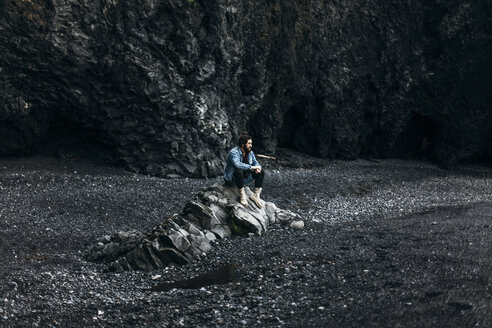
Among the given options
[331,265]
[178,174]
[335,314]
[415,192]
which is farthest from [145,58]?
[335,314]

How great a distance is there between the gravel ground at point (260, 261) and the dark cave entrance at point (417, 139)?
49.6 feet

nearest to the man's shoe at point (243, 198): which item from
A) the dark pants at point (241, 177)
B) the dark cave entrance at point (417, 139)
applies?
the dark pants at point (241, 177)

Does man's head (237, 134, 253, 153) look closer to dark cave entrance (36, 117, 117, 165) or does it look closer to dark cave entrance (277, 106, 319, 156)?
dark cave entrance (36, 117, 117, 165)

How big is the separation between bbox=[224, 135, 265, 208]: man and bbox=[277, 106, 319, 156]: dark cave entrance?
19.7 m

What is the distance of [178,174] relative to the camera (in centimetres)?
2655

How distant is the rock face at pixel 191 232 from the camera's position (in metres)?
13.9

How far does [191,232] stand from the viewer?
1505cm

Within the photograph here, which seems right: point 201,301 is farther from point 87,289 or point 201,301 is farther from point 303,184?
point 303,184

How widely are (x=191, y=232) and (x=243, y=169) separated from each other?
10.5 ft

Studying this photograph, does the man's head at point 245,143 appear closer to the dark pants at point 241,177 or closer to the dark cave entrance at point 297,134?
the dark pants at point 241,177

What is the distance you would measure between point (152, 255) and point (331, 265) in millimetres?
4875

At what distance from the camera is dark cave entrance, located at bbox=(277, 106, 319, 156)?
36.8 metres

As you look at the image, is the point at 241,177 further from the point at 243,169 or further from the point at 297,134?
the point at 297,134

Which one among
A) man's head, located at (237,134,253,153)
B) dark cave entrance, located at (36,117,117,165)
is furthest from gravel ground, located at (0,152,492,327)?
man's head, located at (237,134,253,153)
